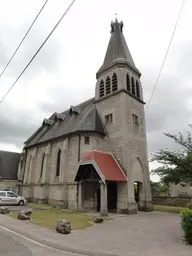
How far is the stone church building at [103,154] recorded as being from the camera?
18.0 meters

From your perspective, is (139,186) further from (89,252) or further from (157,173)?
(89,252)

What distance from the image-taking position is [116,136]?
20.5 metres

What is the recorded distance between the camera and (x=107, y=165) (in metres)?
17.8

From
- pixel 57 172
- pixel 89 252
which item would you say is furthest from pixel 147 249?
pixel 57 172

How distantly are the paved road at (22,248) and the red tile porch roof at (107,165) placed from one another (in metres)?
9.56

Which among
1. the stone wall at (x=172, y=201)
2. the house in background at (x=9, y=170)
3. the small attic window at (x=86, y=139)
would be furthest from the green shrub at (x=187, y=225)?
the house in background at (x=9, y=170)

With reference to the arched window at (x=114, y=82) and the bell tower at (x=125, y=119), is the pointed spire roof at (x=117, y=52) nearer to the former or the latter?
the bell tower at (x=125, y=119)

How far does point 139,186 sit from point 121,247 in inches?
578

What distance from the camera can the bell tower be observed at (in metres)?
18.8

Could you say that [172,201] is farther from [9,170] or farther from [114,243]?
[9,170]

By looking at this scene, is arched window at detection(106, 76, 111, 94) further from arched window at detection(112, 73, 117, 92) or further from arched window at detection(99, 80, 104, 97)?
arched window at detection(99, 80, 104, 97)

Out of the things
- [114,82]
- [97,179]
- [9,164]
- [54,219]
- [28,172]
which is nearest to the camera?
[54,219]

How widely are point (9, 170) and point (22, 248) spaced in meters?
26.0

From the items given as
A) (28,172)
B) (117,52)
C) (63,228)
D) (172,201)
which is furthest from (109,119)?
(172,201)
